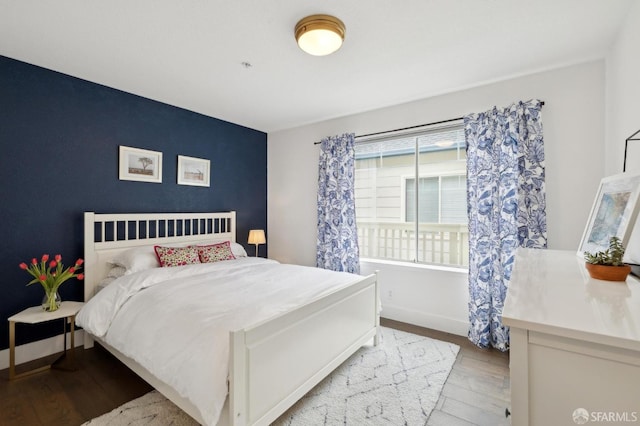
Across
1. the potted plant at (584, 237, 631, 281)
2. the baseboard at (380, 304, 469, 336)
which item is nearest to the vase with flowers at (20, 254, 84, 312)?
the baseboard at (380, 304, 469, 336)

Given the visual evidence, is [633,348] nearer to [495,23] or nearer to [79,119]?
[495,23]

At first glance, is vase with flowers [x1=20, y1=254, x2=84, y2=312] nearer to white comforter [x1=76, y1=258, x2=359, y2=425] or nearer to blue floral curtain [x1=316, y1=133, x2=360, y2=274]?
white comforter [x1=76, y1=258, x2=359, y2=425]

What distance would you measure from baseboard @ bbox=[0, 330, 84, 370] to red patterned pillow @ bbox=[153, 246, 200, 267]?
3.38 feet

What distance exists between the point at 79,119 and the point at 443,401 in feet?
13.2

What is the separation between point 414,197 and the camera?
358cm

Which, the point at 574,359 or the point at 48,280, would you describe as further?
the point at 48,280

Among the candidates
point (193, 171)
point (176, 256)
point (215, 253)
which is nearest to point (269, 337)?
point (176, 256)

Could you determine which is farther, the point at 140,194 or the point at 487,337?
the point at 140,194

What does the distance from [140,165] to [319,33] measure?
8.30ft

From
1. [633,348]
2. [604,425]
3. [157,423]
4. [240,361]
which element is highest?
[633,348]

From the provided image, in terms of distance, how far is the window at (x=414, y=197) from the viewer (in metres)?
3.28

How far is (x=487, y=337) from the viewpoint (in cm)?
282

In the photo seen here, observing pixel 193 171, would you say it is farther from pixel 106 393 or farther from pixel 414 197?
pixel 414 197

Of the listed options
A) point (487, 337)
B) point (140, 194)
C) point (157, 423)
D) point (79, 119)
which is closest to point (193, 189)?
point (140, 194)
